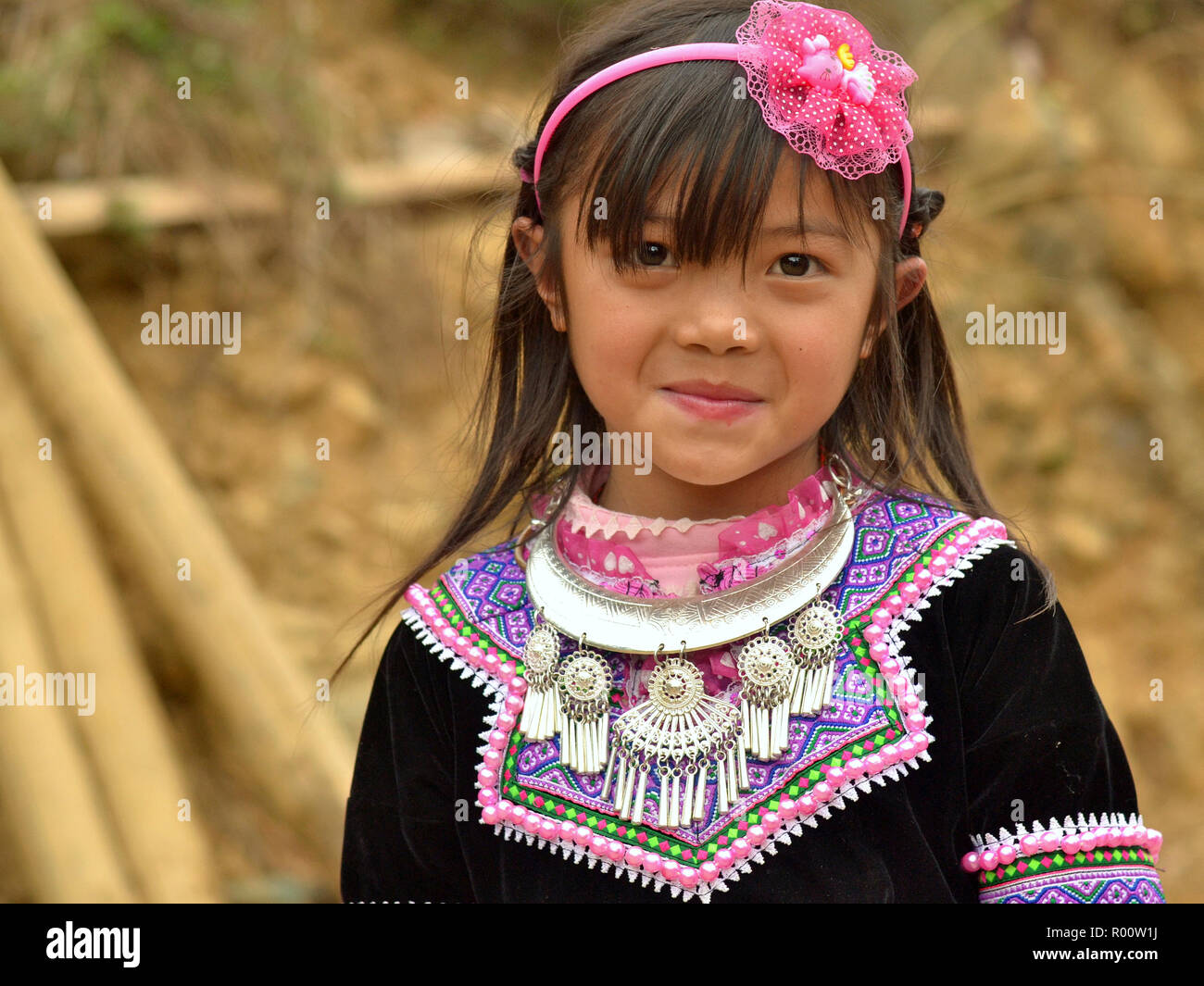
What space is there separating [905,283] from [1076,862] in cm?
58

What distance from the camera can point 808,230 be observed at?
1149 mm

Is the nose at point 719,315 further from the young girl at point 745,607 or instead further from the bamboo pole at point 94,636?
the bamboo pole at point 94,636

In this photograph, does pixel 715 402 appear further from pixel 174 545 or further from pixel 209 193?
pixel 209 193

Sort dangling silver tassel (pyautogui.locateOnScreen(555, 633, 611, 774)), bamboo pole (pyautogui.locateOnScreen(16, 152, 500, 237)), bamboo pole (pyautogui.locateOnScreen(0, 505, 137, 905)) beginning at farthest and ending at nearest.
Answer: bamboo pole (pyautogui.locateOnScreen(16, 152, 500, 237)), bamboo pole (pyautogui.locateOnScreen(0, 505, 137, 905)), dangling silver tassel (pyautogui.locateOnScreen(555, 633, 611, 774))

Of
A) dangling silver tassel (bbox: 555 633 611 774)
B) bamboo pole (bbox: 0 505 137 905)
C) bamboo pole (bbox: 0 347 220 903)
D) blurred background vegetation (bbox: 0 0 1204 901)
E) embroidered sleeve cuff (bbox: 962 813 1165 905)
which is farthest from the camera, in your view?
blurred background vegetation (bbox: 0 0 1204 901)

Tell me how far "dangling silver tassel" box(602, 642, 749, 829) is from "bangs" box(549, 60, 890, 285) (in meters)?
0.38

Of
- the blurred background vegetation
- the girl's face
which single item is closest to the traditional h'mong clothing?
the girl's face

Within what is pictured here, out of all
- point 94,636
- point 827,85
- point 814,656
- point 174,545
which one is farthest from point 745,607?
point 94,636

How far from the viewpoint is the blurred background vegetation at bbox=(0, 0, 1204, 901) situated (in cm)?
355

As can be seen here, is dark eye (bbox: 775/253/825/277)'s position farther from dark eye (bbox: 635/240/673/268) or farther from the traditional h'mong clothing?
the traditional h'mong clothing

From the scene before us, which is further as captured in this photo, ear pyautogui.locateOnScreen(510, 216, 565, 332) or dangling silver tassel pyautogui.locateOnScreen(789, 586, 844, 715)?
ear pyautogui.locateOnScreen(510, 216, 565, 332)

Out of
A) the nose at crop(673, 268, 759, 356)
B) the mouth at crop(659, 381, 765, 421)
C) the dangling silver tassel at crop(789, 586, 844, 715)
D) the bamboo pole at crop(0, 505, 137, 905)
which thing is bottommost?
the bamboo pole at crop(0, 505, 137, 905)

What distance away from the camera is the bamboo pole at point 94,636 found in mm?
2863
